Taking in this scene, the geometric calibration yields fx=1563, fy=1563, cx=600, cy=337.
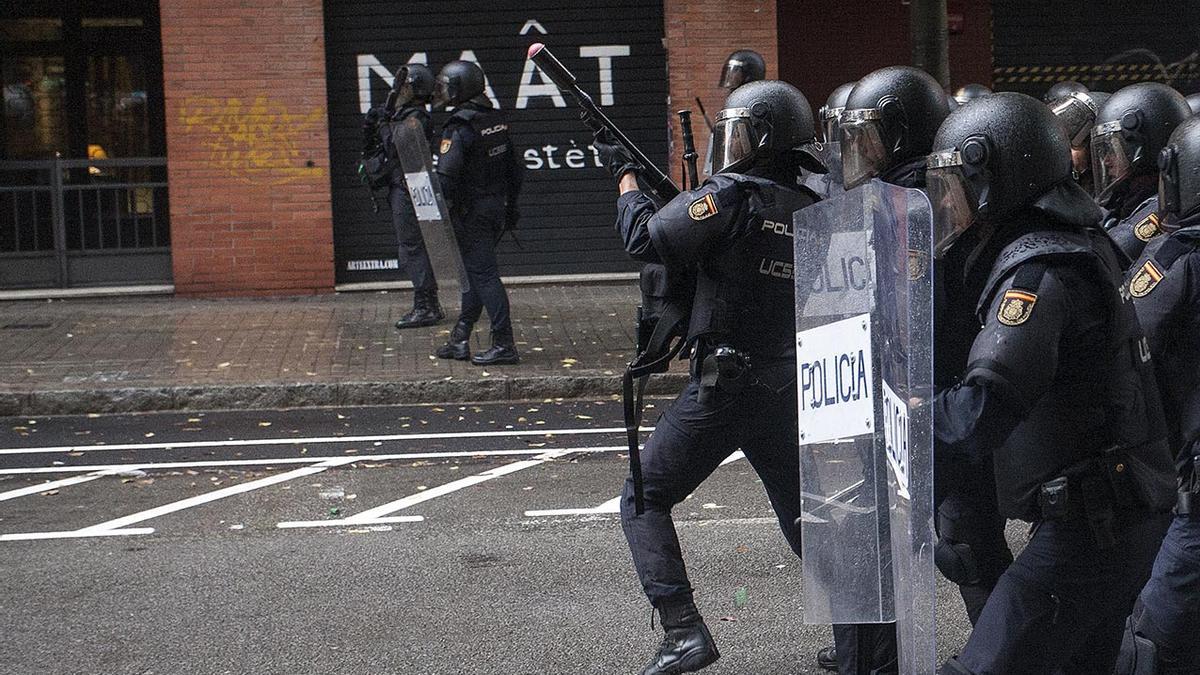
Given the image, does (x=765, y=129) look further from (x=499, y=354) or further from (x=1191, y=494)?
(x=499, y=354)

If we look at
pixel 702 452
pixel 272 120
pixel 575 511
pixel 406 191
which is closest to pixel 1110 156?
pixel 702 452

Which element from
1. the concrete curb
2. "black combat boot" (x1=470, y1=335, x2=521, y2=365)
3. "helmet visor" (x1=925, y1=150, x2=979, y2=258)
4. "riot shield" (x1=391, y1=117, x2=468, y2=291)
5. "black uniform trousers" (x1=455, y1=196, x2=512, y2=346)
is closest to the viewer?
"helmet visor" (x1=925, y1=150, x2=979, y2=258)

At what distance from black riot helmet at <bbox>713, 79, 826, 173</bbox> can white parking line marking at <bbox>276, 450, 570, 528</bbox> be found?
2928 millimetres

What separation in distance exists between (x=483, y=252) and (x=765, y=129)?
5.95 meters

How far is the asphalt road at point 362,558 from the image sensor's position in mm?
5270

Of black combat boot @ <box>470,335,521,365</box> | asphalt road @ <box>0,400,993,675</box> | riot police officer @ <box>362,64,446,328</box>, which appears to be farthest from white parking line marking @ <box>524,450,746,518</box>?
riot police officer @ <box>362,64,446,328</box>

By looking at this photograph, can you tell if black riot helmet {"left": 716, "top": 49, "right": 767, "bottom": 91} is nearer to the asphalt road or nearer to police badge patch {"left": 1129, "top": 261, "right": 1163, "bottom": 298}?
the asphalt road

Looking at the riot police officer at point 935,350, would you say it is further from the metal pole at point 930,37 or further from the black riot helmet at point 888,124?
the metal pole at point 930,37

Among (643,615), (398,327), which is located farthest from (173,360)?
(643,615)

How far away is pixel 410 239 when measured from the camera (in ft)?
39.5

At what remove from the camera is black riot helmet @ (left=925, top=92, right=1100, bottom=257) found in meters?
3.56

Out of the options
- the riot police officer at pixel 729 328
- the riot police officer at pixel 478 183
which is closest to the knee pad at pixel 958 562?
the riot police officer at pixel 729 328

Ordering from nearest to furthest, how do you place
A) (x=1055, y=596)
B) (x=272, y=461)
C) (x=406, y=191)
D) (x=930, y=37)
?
(x=1055, y=596) < (x=272, y=461) < (x=930, y=37) < (x=406, y=191)

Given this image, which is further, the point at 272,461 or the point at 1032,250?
the point at 272,461
